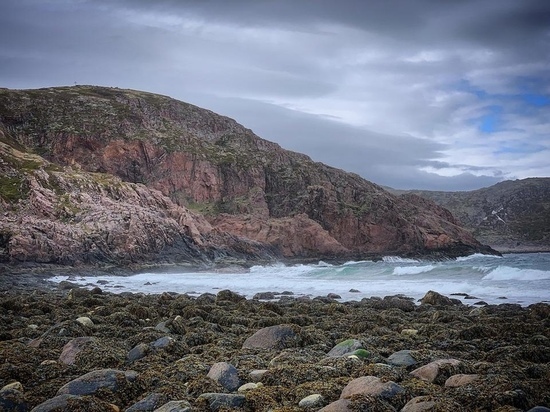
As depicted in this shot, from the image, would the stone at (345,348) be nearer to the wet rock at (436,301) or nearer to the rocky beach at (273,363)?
the rocky beach at (273,363)

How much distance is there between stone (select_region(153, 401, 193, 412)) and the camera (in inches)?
213

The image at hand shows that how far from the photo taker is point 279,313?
15.1 metres

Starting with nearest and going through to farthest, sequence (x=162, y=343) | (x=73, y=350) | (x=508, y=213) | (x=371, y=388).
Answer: (x=371, y=388), (x=73, y=350), (x=162, y=343), (x=508, y=213)

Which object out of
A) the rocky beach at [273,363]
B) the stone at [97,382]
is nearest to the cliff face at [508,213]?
the rocky beach at [273,363]

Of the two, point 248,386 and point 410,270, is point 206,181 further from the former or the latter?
point 248,386

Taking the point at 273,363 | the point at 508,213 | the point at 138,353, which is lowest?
the point at 138,353

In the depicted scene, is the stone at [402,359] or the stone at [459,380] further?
the stone at [402,359]

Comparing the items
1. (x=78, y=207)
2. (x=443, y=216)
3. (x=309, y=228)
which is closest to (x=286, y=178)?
(x=309, y=228)

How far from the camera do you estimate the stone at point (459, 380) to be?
632 cm

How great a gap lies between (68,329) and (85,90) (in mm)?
97284

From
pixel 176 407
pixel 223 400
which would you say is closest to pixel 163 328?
pixel 223 400

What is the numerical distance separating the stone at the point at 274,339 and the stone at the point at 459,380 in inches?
150

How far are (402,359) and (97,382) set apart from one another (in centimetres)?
489

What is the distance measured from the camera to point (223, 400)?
5891 mm
